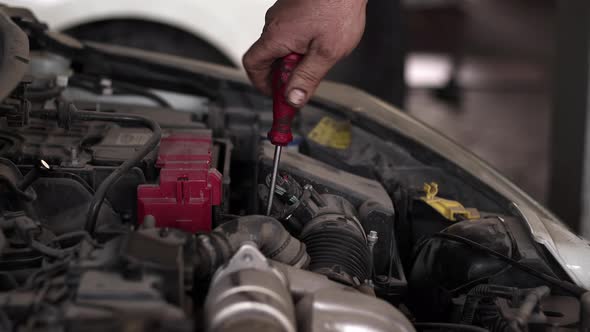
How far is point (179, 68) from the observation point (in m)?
1.56

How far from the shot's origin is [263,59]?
1.10 metres

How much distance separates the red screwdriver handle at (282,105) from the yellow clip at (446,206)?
0.29 meters

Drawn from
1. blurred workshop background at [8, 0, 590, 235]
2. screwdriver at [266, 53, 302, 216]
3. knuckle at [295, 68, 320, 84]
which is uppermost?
knuckle at [295, 68, 320, 84]

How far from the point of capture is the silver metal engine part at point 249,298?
0.64 m

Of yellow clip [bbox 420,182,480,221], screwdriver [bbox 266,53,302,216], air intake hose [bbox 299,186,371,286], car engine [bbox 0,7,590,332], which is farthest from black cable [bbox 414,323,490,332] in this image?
screwdriver [bbox 266,53,302,216]

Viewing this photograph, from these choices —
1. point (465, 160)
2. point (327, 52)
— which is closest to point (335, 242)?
point (327, 52)

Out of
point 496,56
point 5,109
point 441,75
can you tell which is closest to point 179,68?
point 5,109

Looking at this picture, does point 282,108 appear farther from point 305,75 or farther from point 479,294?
point 479,294

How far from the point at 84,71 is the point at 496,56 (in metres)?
5.77

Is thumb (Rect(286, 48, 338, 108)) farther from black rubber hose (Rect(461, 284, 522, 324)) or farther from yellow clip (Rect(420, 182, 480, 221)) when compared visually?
black rubber hose (Rect(461, 284, 522, 324))

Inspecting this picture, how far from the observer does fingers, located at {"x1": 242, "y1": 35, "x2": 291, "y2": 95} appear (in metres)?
1.07

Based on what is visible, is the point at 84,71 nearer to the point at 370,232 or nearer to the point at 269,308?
the point at 370,232

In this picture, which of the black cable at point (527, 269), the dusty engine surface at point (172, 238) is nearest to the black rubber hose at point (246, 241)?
the dusty engine surface at point (172, 238)

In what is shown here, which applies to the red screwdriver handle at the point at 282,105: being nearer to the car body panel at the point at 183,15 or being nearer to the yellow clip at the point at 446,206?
the yellow clip at the point at 446,206
